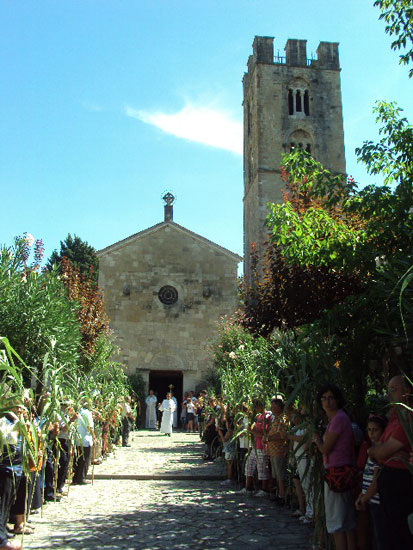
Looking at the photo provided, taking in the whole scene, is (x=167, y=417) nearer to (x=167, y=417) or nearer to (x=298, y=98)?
(x=167, y=417)

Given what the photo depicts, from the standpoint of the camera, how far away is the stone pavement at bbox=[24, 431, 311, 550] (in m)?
5.59

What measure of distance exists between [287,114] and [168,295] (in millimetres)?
15195

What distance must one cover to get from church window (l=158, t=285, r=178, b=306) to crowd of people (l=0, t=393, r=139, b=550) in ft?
37.1

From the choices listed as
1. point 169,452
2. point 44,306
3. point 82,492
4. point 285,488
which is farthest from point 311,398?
point 169,452

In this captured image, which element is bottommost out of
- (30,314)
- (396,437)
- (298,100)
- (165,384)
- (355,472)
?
(355,472)

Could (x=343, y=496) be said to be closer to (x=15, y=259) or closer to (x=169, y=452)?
(x=15, y=259)

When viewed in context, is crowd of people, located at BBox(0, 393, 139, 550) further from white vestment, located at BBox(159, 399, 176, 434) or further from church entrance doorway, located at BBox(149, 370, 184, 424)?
church entrance doorway, located at BBox(149, 370, 184, 424)

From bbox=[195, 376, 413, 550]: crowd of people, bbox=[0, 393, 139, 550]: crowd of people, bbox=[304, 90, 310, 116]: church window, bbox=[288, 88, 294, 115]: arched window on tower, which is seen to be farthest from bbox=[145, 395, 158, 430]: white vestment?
bbox=[304, 90, 310, 116]: church window

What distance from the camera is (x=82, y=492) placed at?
28.7 ft

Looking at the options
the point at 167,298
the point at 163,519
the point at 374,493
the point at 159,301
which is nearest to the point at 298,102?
the point at 167,298

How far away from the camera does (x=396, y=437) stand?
3840 mm

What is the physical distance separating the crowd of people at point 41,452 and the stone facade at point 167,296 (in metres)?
10.5

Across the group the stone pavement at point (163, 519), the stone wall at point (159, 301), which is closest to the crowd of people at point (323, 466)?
the stone pavement at point (163, 519)

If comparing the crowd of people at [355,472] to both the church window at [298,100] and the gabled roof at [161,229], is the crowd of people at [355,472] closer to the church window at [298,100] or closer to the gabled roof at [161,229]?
the gabled roof at [161,229]
